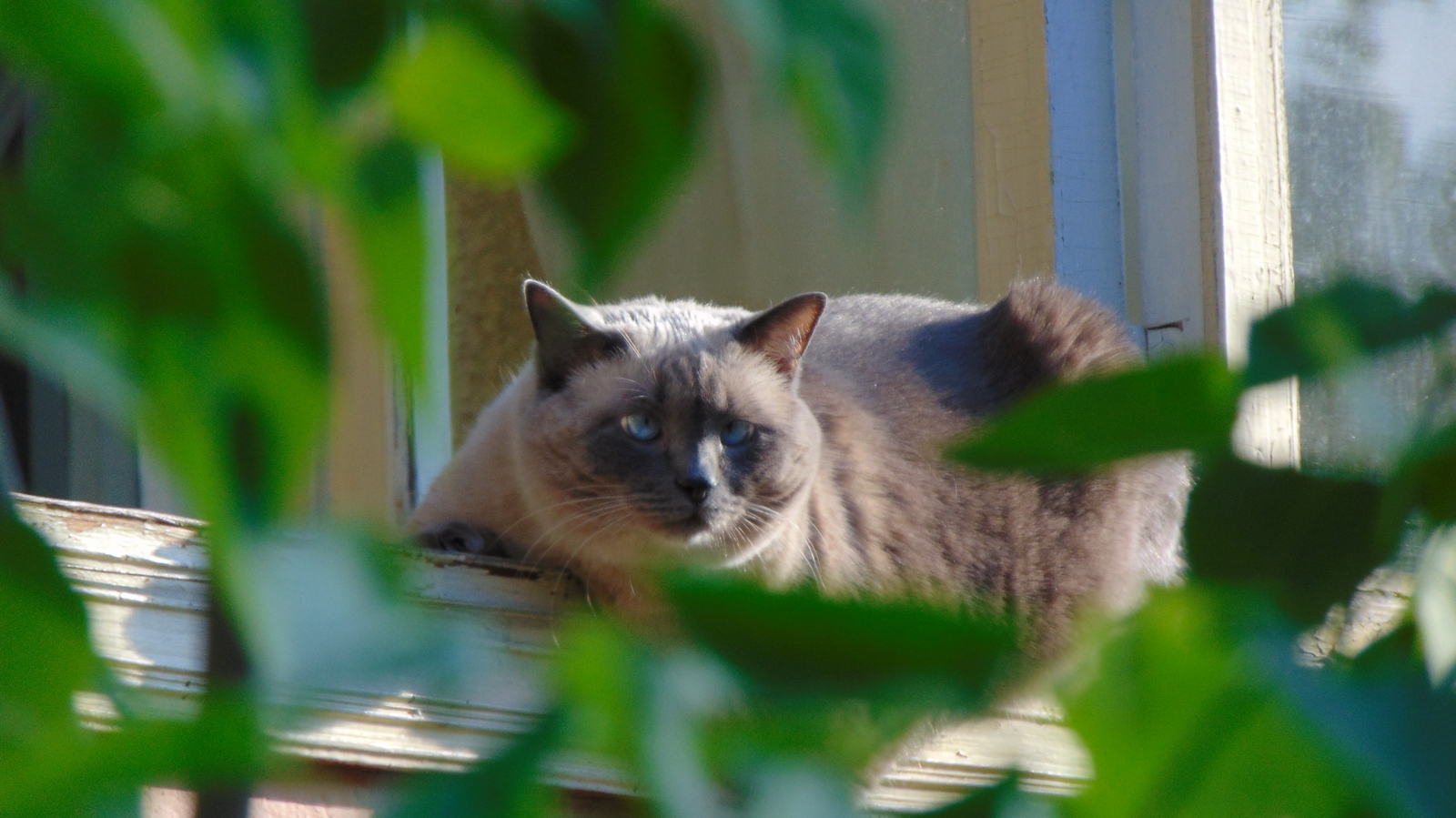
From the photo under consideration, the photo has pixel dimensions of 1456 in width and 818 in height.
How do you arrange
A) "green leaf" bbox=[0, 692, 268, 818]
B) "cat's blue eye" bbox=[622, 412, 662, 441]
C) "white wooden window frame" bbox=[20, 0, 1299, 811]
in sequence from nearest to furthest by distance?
1. "green leaf" bbox=[0, 692, 268, 818]
2. "cat's blue eye" bbox=[622, 412, 662, 441]
3. "white wooden window frame" bbox=[20, 0, 1299, 811]

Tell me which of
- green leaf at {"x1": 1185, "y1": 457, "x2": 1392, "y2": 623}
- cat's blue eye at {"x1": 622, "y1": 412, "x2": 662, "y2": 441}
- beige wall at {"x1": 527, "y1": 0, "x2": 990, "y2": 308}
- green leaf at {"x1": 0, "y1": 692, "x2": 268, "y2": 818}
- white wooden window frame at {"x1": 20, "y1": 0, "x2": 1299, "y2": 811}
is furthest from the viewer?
beige wall at {"x1": 527, "y1": 0, "x2": 990, "y2": 308}

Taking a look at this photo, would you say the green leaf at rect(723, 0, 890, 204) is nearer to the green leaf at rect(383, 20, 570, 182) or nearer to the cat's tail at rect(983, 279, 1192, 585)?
the green leaf at rect(383, 20, 570, 182)

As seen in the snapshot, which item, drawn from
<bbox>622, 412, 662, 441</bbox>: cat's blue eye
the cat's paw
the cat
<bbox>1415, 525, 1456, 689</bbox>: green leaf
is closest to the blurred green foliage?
<bbox>1415, 525, 1456, 689</bbox>: green leaf

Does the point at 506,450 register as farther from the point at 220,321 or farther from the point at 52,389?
the point at 220,321

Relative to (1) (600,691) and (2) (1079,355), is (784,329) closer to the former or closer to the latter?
(2) (1079,355)

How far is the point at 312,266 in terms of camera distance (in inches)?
12.8

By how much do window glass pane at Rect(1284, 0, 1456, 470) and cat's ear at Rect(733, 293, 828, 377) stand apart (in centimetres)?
86

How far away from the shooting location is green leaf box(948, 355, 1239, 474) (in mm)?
356

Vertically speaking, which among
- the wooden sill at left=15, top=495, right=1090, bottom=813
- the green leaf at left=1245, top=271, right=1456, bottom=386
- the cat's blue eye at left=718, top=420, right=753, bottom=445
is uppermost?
the cat's blue eye at left=718, top=420, right=753, bottom=445

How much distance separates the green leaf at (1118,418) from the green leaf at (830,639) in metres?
0.06

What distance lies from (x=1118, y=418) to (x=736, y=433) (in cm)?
228

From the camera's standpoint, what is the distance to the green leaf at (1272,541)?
16.9 inches

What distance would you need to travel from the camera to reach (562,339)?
2592 millimetres

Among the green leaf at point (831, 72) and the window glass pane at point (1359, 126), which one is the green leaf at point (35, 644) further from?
the window glass pane at point (1359, 126)
